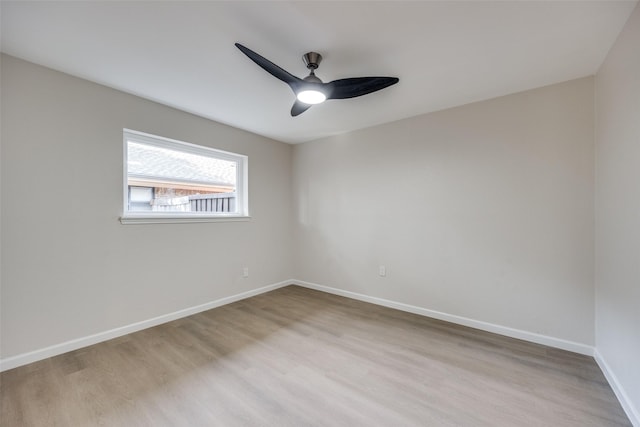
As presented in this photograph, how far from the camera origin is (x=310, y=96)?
1.90 metres

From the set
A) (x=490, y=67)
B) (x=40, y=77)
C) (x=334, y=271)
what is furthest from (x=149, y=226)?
(x=490, y=67)

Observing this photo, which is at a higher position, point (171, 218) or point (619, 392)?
point (171, 218)

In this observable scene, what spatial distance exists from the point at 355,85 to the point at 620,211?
1910 mm

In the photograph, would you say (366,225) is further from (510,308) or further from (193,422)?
(193,422)

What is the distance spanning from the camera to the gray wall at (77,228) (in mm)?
1900

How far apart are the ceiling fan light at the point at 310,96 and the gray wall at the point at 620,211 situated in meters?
1.80

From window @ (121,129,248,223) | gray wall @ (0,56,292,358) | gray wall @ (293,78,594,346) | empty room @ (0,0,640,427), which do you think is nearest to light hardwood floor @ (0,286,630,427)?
empty room @ (0,0,640,427)

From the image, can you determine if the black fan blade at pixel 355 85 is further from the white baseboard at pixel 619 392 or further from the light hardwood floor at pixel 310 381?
the white baseboard at pixel 619 392

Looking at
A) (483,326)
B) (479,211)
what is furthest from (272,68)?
(483,326)

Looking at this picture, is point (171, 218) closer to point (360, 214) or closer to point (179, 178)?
point (179, 178)

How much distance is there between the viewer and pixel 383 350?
2.18 m

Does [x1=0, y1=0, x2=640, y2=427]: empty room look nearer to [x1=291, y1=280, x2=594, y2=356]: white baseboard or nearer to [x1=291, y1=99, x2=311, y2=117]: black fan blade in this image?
[x1=291, y1=280, x2=594, y2=356]: white baseboard

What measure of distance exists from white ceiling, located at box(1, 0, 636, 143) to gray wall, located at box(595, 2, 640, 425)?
0.23 metres

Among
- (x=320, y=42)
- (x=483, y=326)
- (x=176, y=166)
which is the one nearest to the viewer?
(x=320, y=42)
